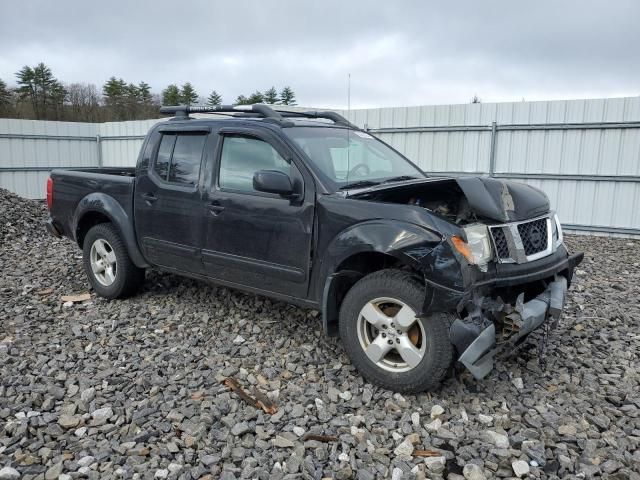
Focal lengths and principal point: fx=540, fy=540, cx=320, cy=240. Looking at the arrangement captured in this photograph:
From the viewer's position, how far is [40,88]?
4975cm

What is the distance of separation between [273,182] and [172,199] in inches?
55.1

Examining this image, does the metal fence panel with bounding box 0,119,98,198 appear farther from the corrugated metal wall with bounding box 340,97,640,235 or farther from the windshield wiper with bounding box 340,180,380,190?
the windshield wiper with bounding box 340,180,380,190

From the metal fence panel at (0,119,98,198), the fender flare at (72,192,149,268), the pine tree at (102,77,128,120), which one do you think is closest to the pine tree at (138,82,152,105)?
the pine tree at (102,77,128,120)

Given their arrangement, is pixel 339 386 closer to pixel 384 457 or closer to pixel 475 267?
pixel 384 457

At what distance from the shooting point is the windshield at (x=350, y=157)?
429 centimetres

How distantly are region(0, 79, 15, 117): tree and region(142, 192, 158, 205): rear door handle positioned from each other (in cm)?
4056

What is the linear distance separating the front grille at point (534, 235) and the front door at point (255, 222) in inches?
59.1

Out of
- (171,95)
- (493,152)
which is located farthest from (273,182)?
(171,95)

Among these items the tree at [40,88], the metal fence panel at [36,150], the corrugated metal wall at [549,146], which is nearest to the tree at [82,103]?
the tree at [40,88]

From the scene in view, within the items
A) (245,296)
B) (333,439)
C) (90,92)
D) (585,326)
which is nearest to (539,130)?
(585,326)

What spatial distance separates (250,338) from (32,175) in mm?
13179

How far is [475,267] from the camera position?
3424 mm

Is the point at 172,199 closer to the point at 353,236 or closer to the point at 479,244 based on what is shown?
the point at 353,236

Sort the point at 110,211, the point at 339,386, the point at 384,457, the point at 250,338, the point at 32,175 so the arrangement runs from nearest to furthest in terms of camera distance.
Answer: the point at 384,457 < the point at 339,386 < the point at 250,338 < the point at 110,211 < the point at 32,175
